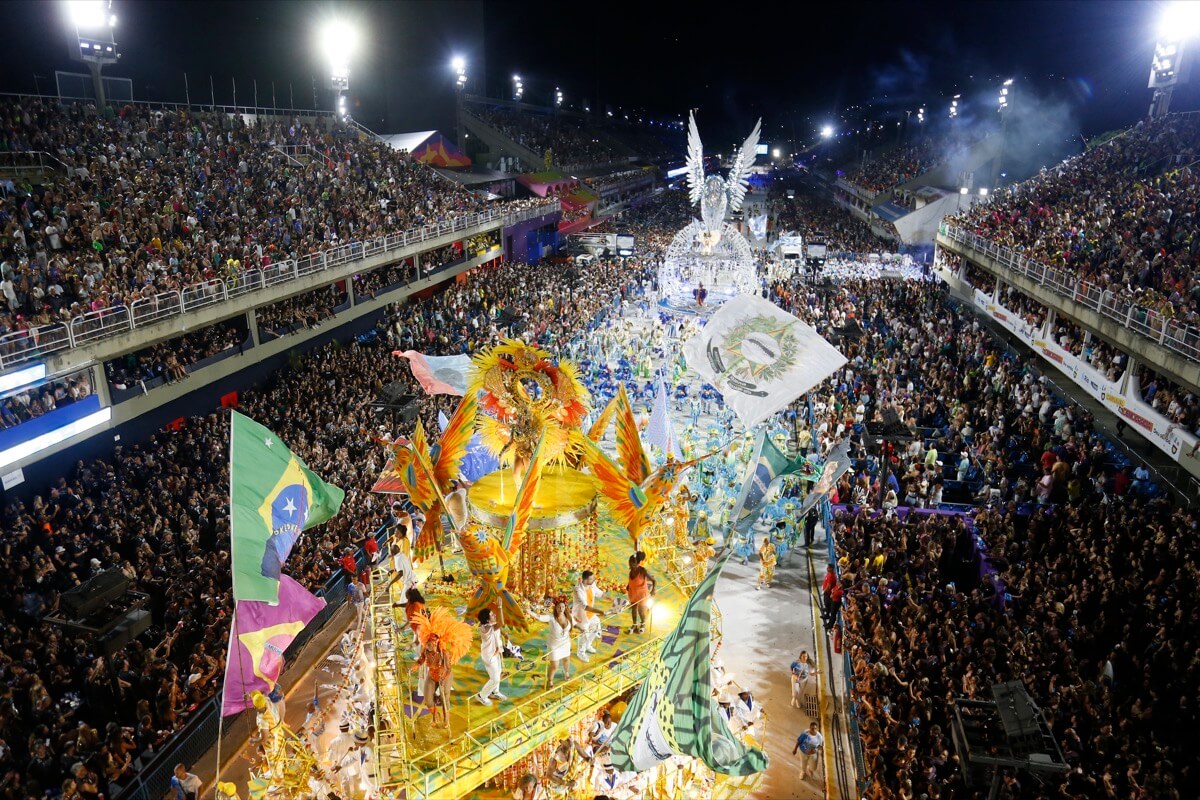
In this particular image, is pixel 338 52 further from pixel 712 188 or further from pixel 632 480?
pixel 632 480

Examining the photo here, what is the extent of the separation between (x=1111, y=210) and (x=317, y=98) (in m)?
41.3

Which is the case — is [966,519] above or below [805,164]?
below

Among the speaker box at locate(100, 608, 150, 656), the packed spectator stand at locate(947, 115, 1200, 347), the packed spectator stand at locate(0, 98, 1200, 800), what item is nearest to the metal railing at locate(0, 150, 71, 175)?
the packed spectator stand at locate(0, 98, 1200, 800)

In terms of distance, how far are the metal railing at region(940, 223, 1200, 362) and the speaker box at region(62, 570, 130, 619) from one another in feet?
61.3

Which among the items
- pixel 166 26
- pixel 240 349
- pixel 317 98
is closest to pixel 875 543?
pixel 240 349

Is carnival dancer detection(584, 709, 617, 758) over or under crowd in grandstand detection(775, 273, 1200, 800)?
under

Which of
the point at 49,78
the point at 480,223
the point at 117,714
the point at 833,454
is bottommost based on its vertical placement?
the point at 117,714

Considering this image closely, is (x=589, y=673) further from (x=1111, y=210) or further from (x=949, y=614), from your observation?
(x=1111, y=210)

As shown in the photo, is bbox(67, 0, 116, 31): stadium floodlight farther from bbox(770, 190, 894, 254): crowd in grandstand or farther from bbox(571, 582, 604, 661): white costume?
bbox(770, 190, 894, 254): crowd in grandstand

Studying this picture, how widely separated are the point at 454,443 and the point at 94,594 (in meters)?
5.03

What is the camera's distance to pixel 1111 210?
83.7ft

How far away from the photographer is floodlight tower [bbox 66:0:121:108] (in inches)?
995

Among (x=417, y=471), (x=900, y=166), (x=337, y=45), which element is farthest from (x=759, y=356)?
(x=900, y=166)

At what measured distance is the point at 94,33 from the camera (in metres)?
26.0
